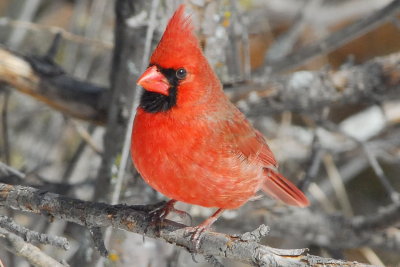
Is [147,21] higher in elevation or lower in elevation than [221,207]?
higher

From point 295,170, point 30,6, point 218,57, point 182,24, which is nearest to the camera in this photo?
point 182,24

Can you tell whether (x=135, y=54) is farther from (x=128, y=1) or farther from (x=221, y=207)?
(x=221, y=207)

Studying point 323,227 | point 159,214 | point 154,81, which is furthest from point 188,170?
point 323,227

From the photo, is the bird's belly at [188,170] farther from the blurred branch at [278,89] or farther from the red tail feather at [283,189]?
the blurred branch at [278,89]

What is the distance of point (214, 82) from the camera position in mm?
2514

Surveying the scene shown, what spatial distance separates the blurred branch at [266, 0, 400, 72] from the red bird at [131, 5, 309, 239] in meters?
0.92

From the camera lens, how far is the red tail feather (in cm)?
292

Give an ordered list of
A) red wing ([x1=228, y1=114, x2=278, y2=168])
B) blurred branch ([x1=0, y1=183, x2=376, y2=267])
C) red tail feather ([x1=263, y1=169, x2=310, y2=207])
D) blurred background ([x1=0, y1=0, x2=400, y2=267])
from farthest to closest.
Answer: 1. blurred background ([x1=0, y1=0, x2=400, y2=267])
2. red tail feather ([x1=263, y1=169, x2=310, y2=207])
3. red wing ([x1=228, y1=114, x2=278, y2=168])
4. blurred branch ([x1=0, y1=183, x2=376, y2=267])

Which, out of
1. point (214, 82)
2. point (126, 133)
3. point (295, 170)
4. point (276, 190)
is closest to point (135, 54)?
point (126, 133)

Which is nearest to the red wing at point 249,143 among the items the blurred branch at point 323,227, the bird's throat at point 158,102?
the bird's throat at point 158,102

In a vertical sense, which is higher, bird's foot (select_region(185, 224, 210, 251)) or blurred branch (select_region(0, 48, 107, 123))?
blurred branch (select_region(0, 48, 107, 123))

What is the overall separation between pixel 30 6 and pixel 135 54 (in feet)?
5.47

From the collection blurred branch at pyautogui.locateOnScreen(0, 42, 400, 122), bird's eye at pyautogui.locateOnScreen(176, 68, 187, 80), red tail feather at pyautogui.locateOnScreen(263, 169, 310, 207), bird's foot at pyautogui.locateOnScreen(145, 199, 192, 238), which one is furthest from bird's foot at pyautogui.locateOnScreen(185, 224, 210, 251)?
blurred branch at pyautogui.locateOnScreen(0, 42, 400, 122)

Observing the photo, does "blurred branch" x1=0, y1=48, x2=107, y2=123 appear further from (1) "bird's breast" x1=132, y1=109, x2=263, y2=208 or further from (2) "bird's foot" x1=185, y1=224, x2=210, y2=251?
(2) "bird's foot" x1=185, y1=224, x2=210, y2=251
